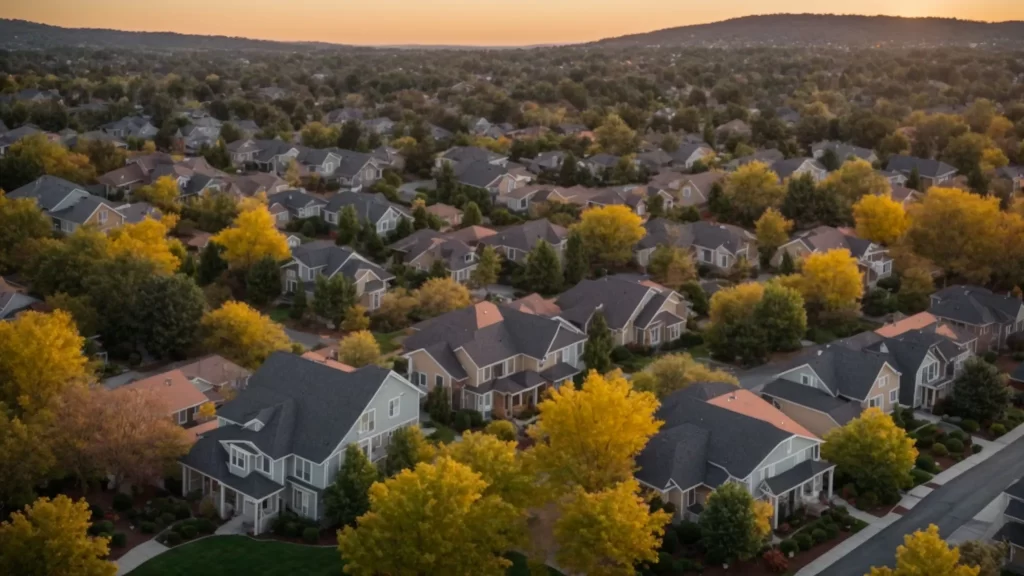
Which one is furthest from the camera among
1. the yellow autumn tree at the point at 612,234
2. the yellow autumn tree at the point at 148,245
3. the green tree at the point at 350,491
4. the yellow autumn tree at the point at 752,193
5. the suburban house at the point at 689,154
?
the suburban house at the point at 689,154

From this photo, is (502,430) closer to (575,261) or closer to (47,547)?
(47,547)

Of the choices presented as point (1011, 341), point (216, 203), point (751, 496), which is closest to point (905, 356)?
point (1011, 341)

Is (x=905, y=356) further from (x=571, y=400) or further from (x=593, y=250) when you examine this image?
(x=593, y=250)

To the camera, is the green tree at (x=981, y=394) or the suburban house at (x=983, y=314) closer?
the green tree at (x=981, y=394)

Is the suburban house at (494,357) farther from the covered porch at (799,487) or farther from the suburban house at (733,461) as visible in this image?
the covered porch at (799,487)

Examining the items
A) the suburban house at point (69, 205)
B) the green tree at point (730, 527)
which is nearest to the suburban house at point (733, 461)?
the green tree at point (730, 527)
